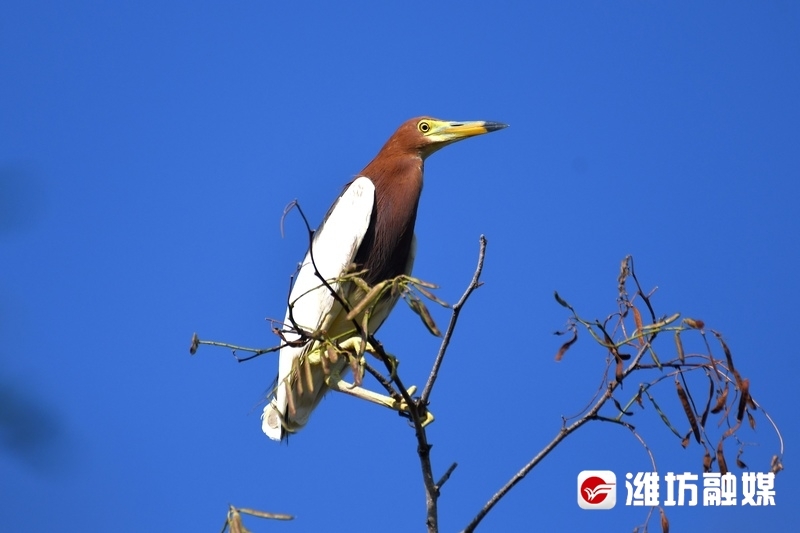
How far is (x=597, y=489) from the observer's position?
446 centimetres

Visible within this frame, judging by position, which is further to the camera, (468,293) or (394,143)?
(394,143)

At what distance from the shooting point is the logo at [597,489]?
4.36 meters

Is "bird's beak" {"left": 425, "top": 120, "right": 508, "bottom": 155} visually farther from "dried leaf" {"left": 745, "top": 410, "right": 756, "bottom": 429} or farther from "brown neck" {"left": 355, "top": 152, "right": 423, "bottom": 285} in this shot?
"dried leaf" {"left": 745, "top": 410, "right": 756, "bottom": 429}

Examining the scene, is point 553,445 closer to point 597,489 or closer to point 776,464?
point 776,464

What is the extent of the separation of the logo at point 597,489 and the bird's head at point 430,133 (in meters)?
1.85

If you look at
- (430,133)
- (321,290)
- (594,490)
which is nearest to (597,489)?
(594,490)

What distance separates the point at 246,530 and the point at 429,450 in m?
1.15

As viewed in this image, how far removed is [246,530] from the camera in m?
1.71

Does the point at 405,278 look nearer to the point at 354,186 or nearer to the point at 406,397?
the point at 406,397

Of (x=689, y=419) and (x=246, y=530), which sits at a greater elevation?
(x=689, y=419)

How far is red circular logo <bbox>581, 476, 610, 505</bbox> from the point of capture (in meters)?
4.38

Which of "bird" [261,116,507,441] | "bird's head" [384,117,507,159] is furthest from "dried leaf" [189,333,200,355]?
"bird's head" [384,117,507,159]

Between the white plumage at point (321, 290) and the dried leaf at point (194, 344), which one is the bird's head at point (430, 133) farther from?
the dried leaf at point (194, 344)

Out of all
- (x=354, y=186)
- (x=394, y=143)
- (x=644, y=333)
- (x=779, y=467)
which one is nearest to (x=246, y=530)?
(x=644, y=333)
